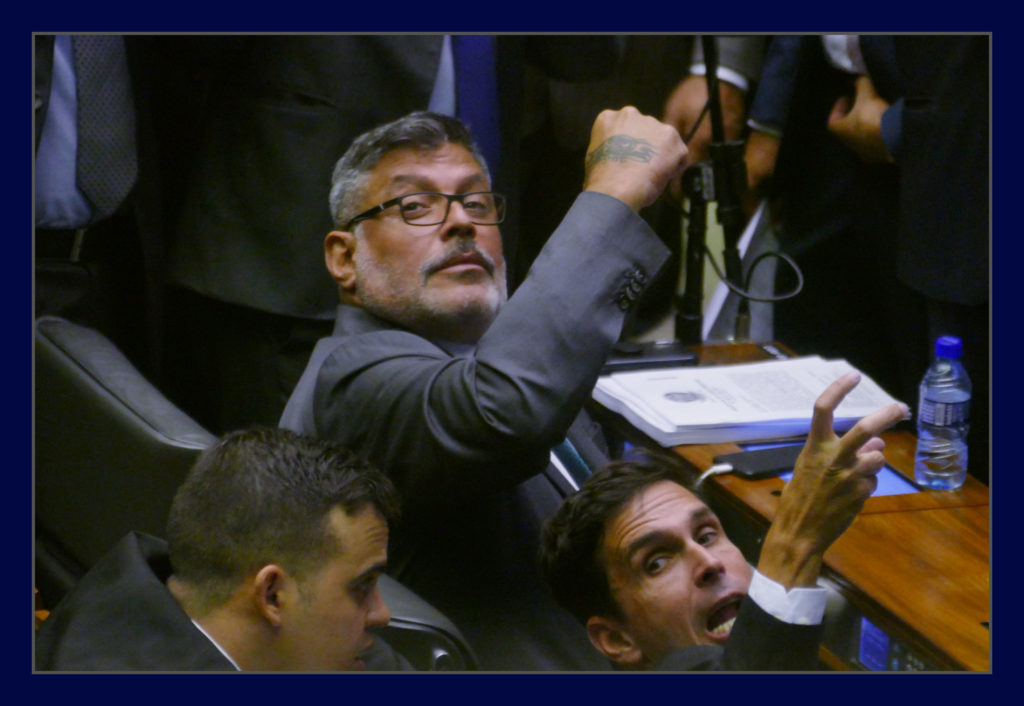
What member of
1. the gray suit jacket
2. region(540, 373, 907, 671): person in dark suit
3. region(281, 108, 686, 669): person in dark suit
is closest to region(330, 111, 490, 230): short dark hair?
region(281, 108, 686, 669): person in dark suit

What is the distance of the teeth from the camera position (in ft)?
4.24

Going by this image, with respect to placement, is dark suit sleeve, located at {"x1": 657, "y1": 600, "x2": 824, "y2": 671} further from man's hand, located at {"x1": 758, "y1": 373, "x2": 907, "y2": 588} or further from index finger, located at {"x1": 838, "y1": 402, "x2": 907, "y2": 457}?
index finger, located at {"x1": 838, "y1": 402, "x2": 907, "y2": 457}

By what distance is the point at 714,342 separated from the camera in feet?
6.30

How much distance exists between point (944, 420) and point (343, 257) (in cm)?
71

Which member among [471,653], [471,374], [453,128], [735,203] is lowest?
[471,653]

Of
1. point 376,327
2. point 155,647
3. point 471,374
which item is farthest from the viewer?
point 376,327

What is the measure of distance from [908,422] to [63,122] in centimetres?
109

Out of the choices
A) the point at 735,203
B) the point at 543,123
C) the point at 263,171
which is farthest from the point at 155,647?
the point at 735,203

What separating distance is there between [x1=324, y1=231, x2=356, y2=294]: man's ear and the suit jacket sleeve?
0.11m

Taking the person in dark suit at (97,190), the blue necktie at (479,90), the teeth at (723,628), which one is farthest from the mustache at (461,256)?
the teeth at (723,628)

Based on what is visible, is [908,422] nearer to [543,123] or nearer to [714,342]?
[714,342]

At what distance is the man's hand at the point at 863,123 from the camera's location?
5.10ft

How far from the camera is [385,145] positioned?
1367 mm

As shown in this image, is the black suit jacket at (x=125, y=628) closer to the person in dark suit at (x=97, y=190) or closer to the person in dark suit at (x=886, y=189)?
the person in dark suit at (x=97, y=190)
